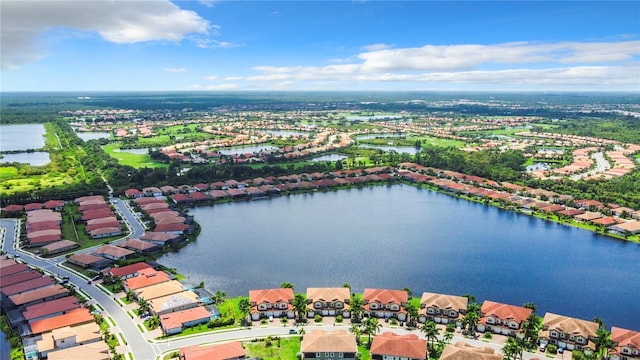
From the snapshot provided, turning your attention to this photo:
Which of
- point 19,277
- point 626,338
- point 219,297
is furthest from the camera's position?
point 19,277

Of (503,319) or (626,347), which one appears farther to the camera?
(503,319)

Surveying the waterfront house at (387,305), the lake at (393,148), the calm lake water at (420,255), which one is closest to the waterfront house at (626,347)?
the calm lake water at (420,255)

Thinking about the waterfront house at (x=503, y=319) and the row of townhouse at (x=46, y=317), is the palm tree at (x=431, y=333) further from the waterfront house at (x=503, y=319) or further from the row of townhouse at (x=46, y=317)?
the row of townhouse at (x=46, y=317)

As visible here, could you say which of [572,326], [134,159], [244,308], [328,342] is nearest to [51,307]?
[244,308]

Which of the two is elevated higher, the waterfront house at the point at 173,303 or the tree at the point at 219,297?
the waterfront house at the point at 173,303

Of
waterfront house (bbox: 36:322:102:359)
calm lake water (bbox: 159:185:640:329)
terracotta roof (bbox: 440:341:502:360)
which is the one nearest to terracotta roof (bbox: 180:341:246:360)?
waterfront house (bbox: 36:322:102:359)

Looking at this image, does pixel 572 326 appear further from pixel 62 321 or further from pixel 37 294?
pixel 37 294

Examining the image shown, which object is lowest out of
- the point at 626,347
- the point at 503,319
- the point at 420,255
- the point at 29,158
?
the point at 420,255
